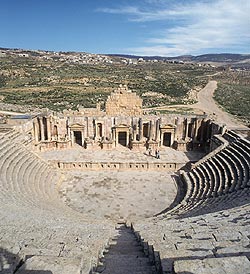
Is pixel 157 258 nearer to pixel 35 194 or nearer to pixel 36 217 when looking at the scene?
pixel 36 217

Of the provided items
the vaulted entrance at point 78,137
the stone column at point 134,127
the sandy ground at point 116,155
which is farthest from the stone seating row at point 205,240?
the vaulted entrance at point 78,137

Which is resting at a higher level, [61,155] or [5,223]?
[5,223]

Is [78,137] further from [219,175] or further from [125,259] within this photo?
[125,259]

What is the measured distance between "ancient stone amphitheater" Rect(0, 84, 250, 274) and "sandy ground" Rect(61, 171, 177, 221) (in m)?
0.67

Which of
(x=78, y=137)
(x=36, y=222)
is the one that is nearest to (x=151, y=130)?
(x=78, y=137)

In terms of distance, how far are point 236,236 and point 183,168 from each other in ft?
49.3

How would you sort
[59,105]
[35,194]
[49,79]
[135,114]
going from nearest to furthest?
[35,194] → [135,114] → [59,105] → [49,79]

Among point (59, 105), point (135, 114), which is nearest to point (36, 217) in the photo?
point (135, 114)

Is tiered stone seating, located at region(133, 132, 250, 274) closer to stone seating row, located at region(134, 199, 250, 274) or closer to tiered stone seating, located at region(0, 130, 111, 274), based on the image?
stone seating row, located at region(134, 199, 250, 274)

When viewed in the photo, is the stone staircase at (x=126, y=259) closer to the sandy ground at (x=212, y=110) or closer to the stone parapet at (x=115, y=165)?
the stone parapet at (x=115, y=165)

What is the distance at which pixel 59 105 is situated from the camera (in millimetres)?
56438

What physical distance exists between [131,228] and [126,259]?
4.79m

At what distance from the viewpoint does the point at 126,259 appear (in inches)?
336

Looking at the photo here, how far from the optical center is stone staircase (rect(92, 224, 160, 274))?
7438mm
